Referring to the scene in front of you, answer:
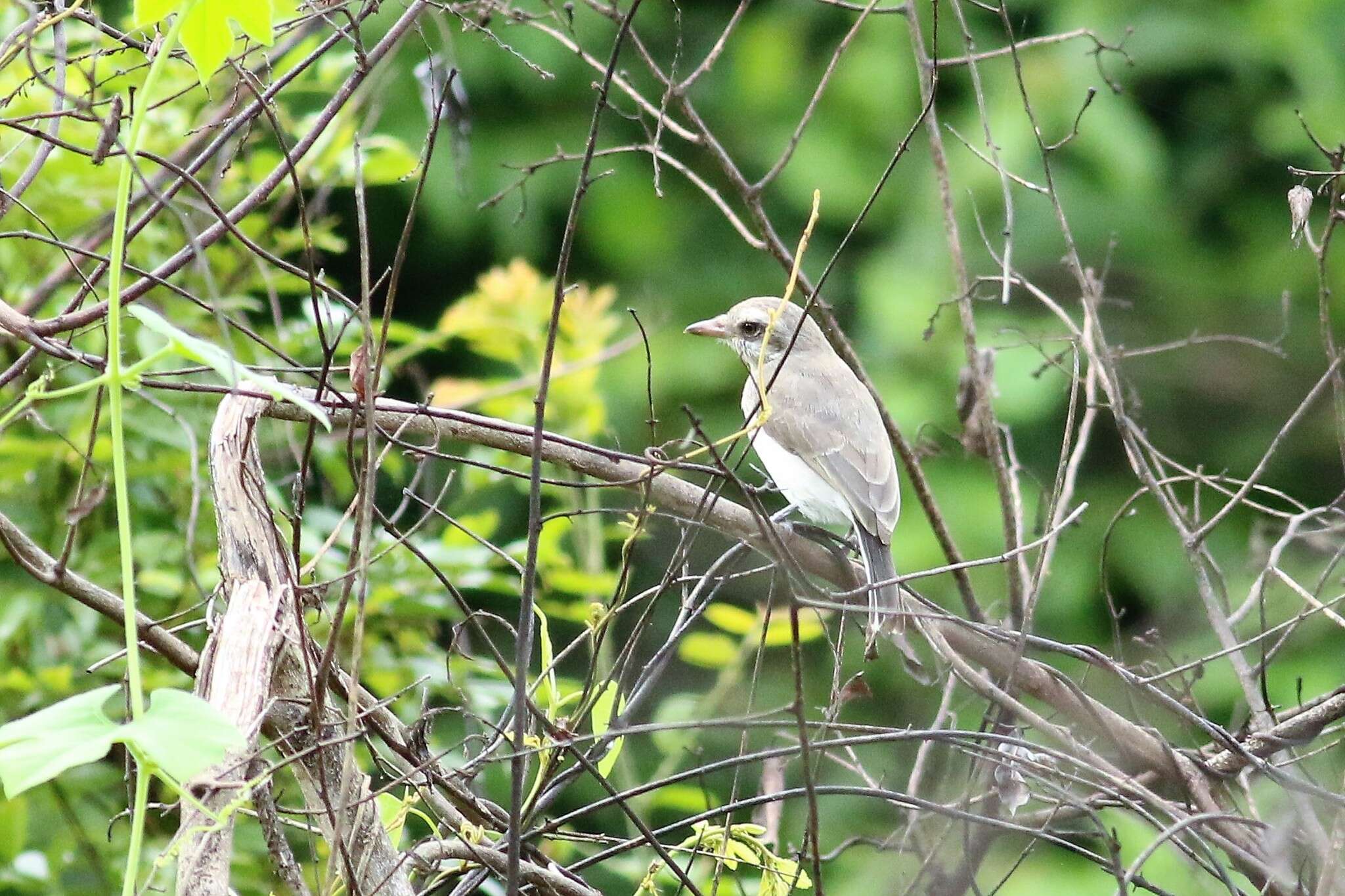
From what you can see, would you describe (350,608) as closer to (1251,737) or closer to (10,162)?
(10,162)

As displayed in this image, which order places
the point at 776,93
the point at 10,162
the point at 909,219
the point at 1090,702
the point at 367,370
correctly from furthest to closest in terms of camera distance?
the point at 776,93 → the point at 909,219 → the point at 10,162 → the point at 1090,702 → the point at 367,370

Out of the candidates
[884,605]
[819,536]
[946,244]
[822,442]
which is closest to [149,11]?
[884,605]

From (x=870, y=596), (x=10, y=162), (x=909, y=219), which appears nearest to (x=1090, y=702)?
(x=870, y=596)

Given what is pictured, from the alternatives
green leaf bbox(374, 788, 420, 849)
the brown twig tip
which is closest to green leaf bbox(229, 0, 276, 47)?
the brown twig tip

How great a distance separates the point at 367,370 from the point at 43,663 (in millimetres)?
2146

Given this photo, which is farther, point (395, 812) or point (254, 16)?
point (395, 812)

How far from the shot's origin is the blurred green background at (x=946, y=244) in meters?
5.80

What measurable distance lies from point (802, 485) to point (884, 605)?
116cm

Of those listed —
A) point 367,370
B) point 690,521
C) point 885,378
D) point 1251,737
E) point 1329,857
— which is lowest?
point 885,378

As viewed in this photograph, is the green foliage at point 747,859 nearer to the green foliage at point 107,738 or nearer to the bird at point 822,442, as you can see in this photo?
the green foliage at point 107,738

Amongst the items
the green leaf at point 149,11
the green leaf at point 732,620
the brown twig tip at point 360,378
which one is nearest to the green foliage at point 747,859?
the brown twig tip at point 360,378

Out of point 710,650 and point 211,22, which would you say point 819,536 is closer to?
point 710,650

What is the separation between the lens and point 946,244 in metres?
6.19

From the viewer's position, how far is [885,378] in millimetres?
6027
